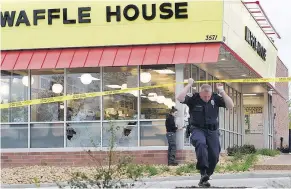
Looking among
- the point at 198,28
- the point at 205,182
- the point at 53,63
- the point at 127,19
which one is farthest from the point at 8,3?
the point at 205,182

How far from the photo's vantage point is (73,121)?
2141 cm

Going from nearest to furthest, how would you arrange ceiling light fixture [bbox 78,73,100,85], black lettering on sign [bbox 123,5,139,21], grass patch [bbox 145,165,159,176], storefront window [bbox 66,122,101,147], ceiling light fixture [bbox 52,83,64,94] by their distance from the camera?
grass patch [bbox 145,165,159,176] < black lettering on sign [bbox 123,5,139,21] < storefront window [bbox 66,122,101,147] < ceiling light fixture [bbox 78,73,100,85] < ceiling light fixture [bbox 52,83,64,94]

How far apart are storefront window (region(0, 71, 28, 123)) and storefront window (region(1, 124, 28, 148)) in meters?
0.19

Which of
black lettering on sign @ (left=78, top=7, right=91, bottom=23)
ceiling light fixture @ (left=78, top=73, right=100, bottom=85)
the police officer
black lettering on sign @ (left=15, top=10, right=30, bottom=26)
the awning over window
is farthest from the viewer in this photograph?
ceiling light fixture @ (left=78, top=73, right=100, bottom=85)

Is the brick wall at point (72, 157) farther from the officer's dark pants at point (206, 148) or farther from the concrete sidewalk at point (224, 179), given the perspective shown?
the officer's dark pants at point (206, 148)

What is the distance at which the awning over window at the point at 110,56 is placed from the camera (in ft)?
65.8

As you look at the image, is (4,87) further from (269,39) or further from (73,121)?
(269,39)

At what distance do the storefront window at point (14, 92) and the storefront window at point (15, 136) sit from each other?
0.63 ft

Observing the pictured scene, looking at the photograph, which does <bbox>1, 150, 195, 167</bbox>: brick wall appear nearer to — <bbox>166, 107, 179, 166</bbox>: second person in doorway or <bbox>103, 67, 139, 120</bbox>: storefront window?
<bbox>166, 107, 179, 166</bbox>: second person in doorway

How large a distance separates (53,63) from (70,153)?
2649mm

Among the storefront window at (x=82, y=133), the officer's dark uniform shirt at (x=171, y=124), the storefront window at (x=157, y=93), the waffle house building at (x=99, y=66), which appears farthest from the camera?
the storefront window at (x=82, y=133)

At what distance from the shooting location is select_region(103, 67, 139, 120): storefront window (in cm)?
2114

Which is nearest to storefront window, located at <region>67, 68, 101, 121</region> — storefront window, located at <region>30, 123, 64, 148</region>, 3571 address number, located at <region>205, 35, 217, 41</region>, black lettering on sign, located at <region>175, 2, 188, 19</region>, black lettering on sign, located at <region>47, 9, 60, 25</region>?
storefront window, located at <region>30, 123, 64, 148</region>

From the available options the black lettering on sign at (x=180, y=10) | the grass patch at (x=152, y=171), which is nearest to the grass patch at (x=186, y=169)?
the grass patch at (x=152, y=171)
